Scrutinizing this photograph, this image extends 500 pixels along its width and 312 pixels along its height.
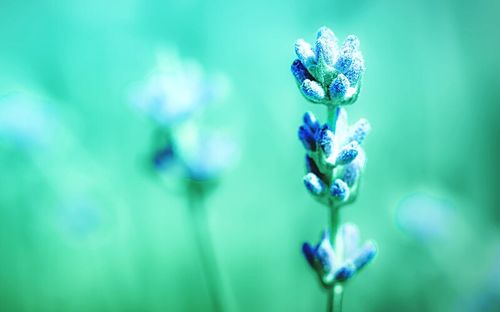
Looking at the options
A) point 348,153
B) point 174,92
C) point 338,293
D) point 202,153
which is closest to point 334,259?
point 338,293

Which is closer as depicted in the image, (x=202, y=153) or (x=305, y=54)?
(x=305, y=54)

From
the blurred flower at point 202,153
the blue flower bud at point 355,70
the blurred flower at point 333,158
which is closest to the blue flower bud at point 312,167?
the blurred flower at point 333,158

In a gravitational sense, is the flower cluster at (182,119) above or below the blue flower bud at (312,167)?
above

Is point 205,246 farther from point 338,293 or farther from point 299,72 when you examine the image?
point 299,72

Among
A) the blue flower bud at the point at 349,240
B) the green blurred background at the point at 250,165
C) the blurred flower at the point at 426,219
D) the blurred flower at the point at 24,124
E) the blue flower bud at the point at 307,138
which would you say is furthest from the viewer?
the blurred flower at the point at 24,124

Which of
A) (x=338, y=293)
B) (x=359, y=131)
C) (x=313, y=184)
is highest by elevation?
(x=359, y=131)

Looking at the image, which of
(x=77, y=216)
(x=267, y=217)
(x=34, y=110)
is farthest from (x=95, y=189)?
(x=267, y=217)

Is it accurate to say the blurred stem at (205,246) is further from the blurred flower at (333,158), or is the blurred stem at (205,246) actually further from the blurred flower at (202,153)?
the blurred flower at (333,158)

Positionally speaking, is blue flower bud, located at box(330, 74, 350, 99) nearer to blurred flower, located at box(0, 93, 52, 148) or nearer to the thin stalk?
the thin stalk
